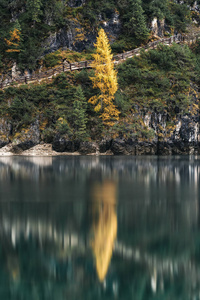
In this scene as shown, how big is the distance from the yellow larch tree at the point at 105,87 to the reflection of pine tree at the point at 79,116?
1.74 meters

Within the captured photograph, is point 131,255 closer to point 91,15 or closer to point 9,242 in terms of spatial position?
point 9,242

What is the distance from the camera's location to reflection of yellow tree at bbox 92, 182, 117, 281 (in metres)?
5.38

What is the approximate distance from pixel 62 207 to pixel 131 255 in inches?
175

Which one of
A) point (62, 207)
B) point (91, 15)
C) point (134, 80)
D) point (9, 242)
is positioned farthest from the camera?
point (91, 15)

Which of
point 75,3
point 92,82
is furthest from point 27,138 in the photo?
point 75,3

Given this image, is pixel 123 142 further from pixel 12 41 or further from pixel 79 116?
pixel 12 41

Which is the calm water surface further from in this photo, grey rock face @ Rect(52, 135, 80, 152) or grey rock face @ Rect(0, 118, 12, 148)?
grey rock face @ Rect(0, 118, 12, 148)

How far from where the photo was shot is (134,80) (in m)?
50.5

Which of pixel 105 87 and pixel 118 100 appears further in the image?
pixel 105 87

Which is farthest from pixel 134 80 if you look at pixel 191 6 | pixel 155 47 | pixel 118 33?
pixel 191 6

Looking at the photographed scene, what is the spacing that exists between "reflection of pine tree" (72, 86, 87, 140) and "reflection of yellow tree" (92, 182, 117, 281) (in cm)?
3012

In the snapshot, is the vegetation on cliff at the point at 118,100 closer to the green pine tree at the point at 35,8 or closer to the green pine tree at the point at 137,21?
the green pine tree at the point at 137,21

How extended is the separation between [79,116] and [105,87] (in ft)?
20.5

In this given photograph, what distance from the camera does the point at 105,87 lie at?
45.8m
